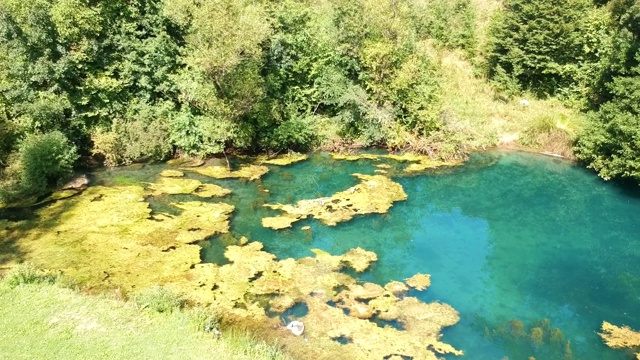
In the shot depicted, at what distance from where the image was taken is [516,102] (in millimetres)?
35406

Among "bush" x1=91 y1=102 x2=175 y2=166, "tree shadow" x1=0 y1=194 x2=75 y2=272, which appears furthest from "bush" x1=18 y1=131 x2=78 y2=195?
"bush" x1=91 y1=102 x2=175 y2=166

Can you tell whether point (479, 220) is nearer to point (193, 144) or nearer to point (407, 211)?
point (407, 211)

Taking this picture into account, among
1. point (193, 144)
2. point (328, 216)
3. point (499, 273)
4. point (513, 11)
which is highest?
point (513, 11)

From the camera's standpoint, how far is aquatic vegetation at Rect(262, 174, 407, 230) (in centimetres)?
2280

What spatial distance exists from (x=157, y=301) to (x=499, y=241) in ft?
50.3

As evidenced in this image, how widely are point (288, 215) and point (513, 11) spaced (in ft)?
80.1

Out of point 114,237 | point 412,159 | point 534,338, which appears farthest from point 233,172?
point 534,338

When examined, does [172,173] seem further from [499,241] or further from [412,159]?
[499,241]

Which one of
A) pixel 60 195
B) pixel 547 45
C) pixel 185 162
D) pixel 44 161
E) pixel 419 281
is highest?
pixel 547 45

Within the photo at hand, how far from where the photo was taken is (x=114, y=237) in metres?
20.2

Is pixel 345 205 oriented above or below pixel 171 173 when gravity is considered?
below

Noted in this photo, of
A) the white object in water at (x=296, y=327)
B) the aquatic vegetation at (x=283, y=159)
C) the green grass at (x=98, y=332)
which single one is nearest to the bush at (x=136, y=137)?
the aquatic vegetation at (x=283, y=159)

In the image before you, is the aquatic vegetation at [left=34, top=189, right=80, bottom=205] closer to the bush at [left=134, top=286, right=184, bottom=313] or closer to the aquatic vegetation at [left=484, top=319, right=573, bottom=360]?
the bush at [left=134, top=286, right=184, bottom=313]

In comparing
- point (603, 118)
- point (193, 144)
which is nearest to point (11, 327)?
point (193, 144)
